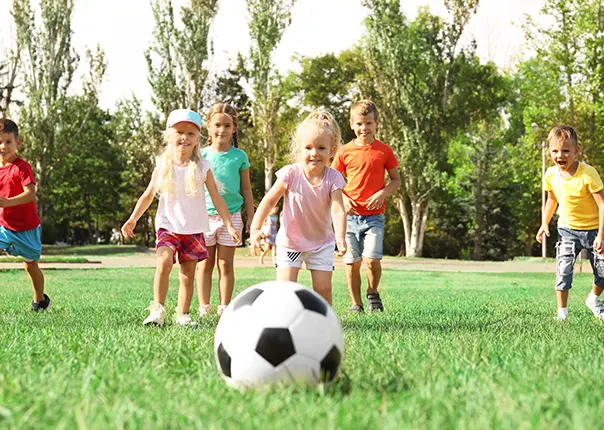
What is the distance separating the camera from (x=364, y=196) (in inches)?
308

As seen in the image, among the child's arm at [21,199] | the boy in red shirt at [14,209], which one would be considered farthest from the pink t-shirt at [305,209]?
the boy in red shirt at [14,209]

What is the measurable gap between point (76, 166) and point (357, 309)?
155ft

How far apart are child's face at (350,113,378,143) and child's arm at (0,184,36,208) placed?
11.5 feet

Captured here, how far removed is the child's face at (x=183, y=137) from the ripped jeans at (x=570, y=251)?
387 cm

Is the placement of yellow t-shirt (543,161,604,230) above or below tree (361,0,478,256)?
below

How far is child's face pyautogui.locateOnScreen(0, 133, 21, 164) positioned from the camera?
7.57 metres

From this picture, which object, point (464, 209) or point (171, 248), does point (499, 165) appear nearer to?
point (464, 209)

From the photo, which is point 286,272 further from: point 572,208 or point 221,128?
point 572,208

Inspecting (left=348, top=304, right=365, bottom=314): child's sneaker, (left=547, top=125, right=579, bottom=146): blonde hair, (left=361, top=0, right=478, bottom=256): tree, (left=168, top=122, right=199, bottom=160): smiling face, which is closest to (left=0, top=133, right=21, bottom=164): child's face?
(left=168, top=122, right=199, bottom=160): smiling face

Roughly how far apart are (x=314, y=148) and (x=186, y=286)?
1.76 meters

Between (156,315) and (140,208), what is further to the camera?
(140,208)

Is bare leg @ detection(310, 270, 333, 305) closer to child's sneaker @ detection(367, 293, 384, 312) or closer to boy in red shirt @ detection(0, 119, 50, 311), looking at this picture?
child's sneaker @ detection(367, 293, 384, 312)

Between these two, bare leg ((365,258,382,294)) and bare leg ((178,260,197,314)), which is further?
bare leg ((365,258,382,294))

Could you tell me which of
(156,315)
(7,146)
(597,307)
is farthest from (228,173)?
(597,307)
